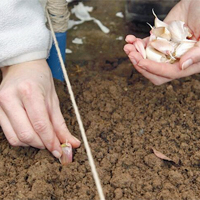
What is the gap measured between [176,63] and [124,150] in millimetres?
325

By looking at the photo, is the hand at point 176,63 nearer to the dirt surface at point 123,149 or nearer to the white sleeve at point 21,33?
the dirt surface at point 123,149

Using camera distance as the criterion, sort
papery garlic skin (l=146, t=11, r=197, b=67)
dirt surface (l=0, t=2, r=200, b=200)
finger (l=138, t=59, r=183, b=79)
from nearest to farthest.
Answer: dirt surface (l=0, t=2, r=200, b=200) < finger (l=138, t=59, r=183, b=79) < papery garlic skin (l=146, t=11, r=197, b=67)

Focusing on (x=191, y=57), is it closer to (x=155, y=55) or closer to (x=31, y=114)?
(x=155, y=55)

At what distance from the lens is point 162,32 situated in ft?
3.75

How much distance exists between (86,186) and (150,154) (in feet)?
0.72

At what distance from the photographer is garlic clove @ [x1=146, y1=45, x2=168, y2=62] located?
42.8 inches

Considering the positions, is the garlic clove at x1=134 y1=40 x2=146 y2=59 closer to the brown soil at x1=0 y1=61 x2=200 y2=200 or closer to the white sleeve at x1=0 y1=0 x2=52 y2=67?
the brown soil at x1=0 y1=61 x2=200 y2=200

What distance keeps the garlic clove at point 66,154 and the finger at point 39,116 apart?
0.02 metres

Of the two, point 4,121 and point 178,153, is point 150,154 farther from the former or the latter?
point 4,121

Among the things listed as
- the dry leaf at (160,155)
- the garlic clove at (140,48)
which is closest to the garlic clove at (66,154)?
the dry leaf at (160,155)

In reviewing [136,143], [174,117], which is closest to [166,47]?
[174,117]

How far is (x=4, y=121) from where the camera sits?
0.95 meters

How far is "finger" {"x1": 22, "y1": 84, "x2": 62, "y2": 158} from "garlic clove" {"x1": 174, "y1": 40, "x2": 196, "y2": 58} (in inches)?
18.5

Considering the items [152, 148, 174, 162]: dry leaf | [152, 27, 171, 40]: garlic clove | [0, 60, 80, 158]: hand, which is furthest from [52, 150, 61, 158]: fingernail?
[152, 27, 171, 40]: garlic clove
